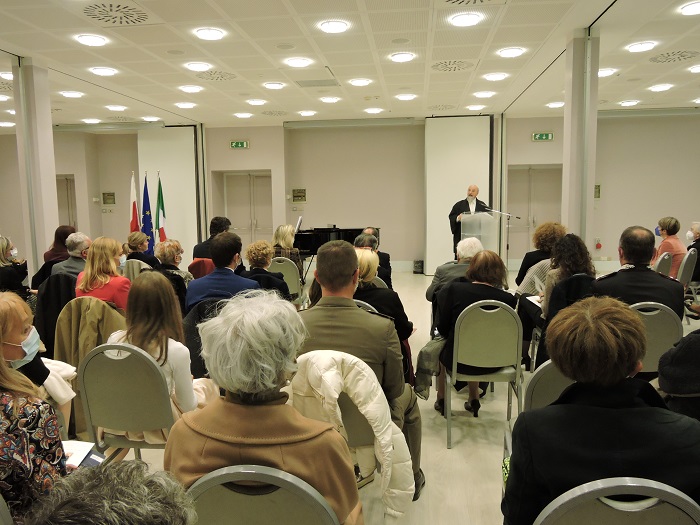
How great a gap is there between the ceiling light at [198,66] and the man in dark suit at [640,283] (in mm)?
5929

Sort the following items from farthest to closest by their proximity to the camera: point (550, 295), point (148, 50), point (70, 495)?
point (148, 50) < point (550, 295) < point (70, 495)

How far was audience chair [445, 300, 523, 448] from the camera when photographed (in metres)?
3.51

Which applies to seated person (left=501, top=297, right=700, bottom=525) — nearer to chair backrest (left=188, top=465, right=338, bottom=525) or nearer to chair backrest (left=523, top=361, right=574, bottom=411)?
chair backrest (left=188, top=465, right=338, bottom=525)

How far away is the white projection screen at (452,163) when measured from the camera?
1191cm

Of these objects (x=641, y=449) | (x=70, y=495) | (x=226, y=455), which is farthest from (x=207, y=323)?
(x=641, y=449)

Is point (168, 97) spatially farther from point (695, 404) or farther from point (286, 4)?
point (695, 404)

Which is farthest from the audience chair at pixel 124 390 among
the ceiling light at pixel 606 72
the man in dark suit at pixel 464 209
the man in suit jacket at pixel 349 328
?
the man in dark suit at pixel 464 209

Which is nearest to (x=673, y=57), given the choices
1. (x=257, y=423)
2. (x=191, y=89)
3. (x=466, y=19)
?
(x=466, y=19)

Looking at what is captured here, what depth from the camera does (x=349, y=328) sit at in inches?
93.3

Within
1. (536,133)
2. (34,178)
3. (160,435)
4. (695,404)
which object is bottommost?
(160,435)

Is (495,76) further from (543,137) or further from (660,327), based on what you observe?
(660,327)

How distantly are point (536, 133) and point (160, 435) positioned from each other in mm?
11579

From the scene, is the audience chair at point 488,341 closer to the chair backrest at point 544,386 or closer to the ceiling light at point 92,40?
the chair backrest at point 544,386

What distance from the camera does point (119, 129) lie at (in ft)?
41.5
